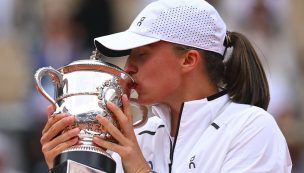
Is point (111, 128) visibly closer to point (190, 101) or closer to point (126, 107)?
point (126, 107)

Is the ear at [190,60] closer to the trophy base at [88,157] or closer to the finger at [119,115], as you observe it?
the finger at [119,115]

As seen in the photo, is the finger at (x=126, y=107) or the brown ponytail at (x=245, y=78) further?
the brown ponytail at (x=245, y=78)

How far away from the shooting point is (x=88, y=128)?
3.49 metres

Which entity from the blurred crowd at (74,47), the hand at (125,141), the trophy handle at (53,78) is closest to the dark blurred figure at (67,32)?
the blurred crowd at (74,47)

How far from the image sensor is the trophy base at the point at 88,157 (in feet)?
11.2

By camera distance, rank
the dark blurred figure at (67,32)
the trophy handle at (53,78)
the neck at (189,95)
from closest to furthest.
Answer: the trophy handle at (53,78)
the neck at (189,95)
the dark blurred figure at (67,32)

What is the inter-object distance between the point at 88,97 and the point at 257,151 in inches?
26.8

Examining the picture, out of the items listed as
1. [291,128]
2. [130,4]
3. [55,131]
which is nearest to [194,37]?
[55,131]

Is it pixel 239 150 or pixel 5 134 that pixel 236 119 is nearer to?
pixel 239 150

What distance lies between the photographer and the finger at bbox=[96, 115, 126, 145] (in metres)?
3.46

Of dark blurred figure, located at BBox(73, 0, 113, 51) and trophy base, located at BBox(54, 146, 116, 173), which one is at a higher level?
trophy base, located at BBox(54, 146, 116, 173)

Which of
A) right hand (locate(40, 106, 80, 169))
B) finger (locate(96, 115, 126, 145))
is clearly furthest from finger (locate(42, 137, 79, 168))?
finger (locate(96, 115, 126, 145))

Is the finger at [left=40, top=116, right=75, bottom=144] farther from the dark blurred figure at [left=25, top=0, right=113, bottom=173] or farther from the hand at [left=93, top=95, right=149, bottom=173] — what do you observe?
the dark blurred figure at [left=25, top=0, right=113, bottom=173]

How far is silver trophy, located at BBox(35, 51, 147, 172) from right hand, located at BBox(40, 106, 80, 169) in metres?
0.03
